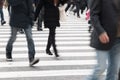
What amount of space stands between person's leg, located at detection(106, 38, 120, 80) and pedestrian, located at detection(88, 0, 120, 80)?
6cm

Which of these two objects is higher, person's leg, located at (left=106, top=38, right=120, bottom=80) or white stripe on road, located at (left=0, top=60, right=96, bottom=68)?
person's leg, located at (left=106, top=38, right=120, bottom=80)

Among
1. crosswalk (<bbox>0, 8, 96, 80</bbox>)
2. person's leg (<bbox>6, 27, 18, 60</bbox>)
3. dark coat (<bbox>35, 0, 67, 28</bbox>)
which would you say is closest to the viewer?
crosswalk (<bbox>0, 8, 96, 80</bbox>)

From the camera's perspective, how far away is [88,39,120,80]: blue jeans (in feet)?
16.2

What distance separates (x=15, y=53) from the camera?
9633mm

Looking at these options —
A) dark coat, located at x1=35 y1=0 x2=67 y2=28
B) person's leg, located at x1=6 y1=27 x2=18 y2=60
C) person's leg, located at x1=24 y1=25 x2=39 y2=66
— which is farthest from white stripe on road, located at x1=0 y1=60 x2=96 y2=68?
dark coat, located at x1=35 y1=0 x2=67 y2=28

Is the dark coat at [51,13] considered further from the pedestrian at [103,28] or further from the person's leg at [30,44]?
the pedestrian at [103,28]

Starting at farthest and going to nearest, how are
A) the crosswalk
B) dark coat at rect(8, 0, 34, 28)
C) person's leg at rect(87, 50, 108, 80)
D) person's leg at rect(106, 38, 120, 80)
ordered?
dark coat at rect(8, 0, 34, 28) < the crosswalk < person's leg at rect(106, 38, 120, 80) < person's leg at rect(87, 50, 108, 80)

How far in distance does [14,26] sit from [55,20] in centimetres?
106

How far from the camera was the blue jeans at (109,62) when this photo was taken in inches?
194

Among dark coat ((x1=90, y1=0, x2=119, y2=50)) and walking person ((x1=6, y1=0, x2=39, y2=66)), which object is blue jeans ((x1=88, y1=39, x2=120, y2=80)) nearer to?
dark coat ((x1=90, y1=0, x2=119, y2=50))

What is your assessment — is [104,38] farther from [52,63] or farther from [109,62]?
[52,63]

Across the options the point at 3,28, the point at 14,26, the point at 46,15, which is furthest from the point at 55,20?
the point at 3,28

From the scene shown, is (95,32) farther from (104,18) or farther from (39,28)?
(39,28)

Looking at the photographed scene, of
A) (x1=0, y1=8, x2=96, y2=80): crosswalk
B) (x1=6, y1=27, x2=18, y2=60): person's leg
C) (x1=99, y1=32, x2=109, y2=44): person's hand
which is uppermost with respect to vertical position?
(x1=99, y1=32, x2=109, y2=44): person's hand
